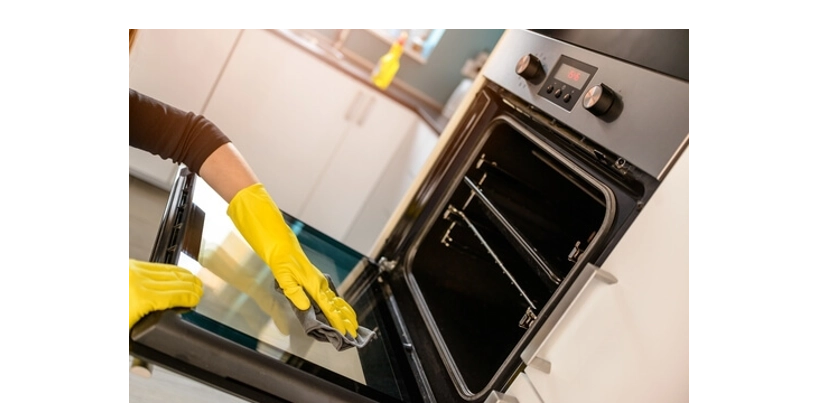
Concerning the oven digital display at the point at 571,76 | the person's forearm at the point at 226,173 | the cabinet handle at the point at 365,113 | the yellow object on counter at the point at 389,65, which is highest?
the oven digital display at the point at 571,76

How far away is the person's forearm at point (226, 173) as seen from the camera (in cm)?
98

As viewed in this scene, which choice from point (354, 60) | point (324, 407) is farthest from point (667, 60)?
point (354, 60)

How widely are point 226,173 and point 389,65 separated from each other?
5.63 feet

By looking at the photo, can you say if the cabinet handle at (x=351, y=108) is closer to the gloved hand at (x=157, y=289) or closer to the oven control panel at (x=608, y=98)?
the oven control panel at (x=608, y=98)

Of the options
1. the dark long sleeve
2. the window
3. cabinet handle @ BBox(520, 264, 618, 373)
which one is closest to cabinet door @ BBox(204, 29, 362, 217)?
the window

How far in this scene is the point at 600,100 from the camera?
30.9 inches

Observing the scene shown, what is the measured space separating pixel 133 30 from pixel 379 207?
4.00 feet

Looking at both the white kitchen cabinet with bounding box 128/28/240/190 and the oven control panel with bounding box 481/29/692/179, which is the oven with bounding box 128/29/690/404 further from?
the white kitchen cabinet with bounding box 128/28/240/190

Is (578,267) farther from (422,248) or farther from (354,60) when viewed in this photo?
(354,60)

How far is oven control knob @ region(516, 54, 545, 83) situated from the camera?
101 cm

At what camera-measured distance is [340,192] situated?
98.3 inches

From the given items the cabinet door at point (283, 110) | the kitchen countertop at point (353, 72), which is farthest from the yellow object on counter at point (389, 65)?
the cabinet door at point (283, 110)

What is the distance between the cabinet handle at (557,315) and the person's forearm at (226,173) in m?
0.57
